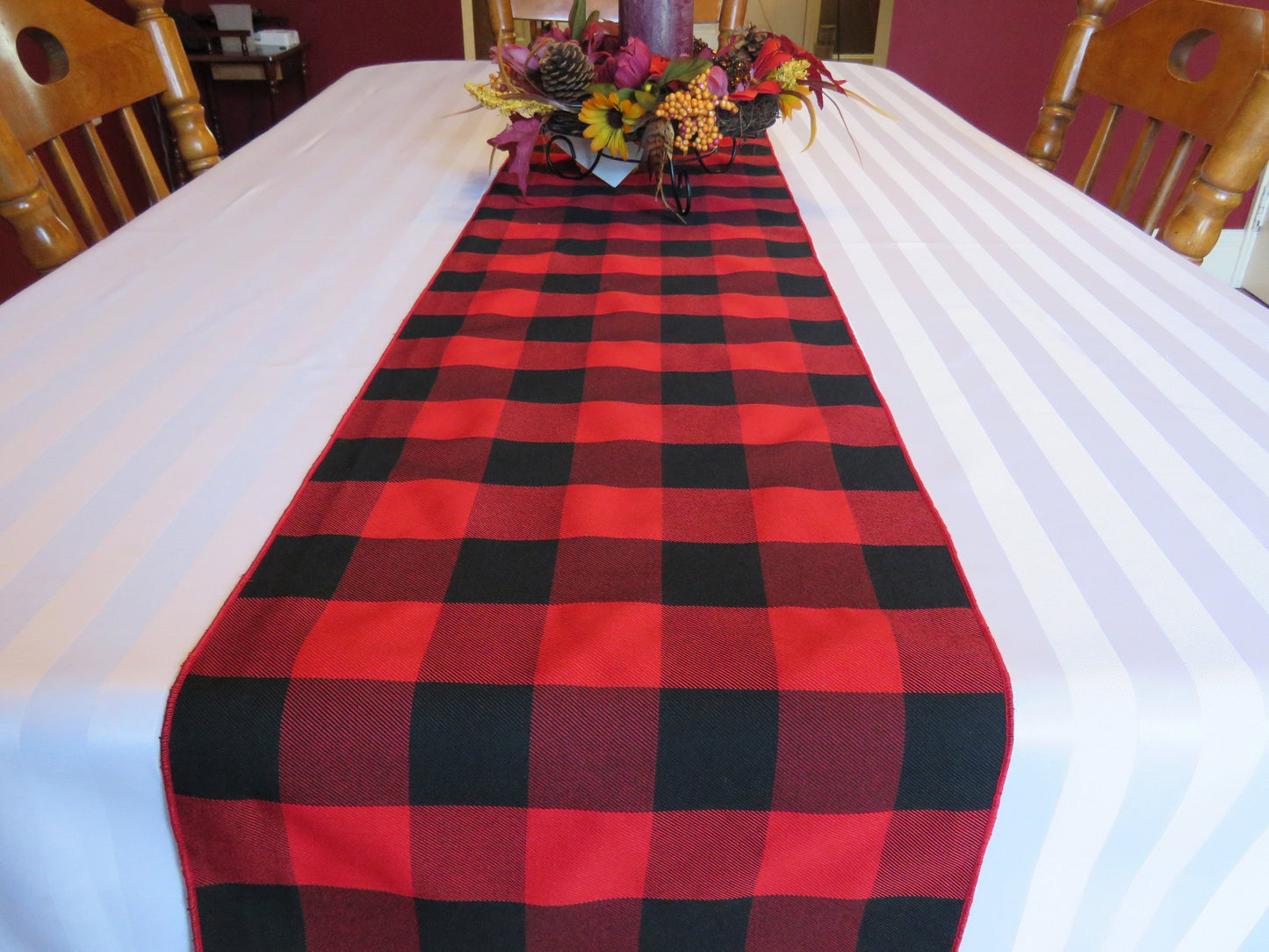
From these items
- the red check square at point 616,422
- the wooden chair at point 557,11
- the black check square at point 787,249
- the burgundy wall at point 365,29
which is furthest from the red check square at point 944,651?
the burgundy wall at point 365,29

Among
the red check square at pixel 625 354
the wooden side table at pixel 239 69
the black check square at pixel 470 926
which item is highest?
the red check square at pixel 625 354

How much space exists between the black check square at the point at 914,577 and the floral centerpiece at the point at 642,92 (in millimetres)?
585

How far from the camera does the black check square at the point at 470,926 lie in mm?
437

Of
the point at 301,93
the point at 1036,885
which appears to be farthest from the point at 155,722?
the point at 301,93

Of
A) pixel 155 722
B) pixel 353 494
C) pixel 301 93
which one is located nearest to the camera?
pixel 155 722

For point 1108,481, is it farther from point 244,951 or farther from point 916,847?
point 244,951

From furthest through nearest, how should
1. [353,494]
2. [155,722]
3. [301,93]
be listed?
[301,93] < [353,494] < [155,722]

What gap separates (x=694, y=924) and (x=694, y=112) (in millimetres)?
778

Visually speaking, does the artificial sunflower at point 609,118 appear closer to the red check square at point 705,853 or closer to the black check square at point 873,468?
the black check square at point 873,468

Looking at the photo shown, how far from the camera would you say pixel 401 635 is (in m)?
0.44

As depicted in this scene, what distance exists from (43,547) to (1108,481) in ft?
2.03

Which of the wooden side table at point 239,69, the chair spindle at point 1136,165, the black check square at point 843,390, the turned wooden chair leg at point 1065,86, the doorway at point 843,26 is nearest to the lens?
the black check square at point 843,390

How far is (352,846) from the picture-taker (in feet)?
1.39

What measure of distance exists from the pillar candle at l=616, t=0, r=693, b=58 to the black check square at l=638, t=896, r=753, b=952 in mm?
989
